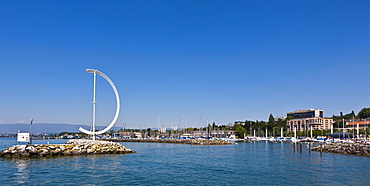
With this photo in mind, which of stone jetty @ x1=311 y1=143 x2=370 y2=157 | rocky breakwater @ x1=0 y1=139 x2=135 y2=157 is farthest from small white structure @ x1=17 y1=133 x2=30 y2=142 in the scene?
stone jetty @ x1=311 y1=143 x2=370 y2=157

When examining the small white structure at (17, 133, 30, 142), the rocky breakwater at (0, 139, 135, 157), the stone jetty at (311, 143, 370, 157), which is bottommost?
the stone jetty at (311, 143, 370, 157)

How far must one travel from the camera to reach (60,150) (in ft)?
168

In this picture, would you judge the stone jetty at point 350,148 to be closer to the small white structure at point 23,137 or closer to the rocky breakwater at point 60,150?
the rocky breakwater at point 60,150

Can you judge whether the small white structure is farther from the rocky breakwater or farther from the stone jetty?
the stone jetty

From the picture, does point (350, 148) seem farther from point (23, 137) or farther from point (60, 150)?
point (23, 137)

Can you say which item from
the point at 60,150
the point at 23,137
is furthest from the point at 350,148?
the point at 23,137

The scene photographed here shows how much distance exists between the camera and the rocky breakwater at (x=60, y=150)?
4800cm

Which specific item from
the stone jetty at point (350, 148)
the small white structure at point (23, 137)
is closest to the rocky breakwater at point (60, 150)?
the small white structure at point (23, 137)

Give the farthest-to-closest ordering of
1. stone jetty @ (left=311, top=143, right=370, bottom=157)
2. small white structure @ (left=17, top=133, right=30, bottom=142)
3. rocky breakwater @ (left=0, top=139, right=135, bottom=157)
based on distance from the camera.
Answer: stone jetty @ (left=311, top=143, right=370, bottom=157) → small white structure @ (left=17, top=133, right=30, bottom=142) → rocky breakwater @ (left=0, top=139, right=135, bottom=157)

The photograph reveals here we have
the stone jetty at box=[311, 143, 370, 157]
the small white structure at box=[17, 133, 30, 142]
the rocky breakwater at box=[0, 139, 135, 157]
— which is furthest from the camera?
the stone jetty at box=[311, 143, 370, 157]

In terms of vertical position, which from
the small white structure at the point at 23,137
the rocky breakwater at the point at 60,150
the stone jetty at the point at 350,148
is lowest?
the stone jetty at the point at 350,148

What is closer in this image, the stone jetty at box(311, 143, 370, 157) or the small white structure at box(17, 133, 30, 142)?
the small white structure at box(17, 133, 30, 142)

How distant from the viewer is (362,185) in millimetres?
28875

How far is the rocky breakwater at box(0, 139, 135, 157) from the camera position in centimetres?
4800
